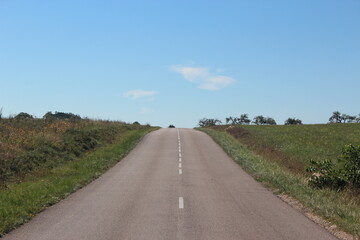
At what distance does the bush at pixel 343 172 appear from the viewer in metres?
16.1

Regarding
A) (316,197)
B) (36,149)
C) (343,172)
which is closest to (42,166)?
(36,149)

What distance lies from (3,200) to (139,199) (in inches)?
158

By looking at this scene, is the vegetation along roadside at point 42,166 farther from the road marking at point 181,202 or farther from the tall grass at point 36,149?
the road marking at point 181,202

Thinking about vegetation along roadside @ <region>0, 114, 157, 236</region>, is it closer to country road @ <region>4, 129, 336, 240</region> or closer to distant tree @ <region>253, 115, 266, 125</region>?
country road @ <region>4, 129, 336, 240</region>

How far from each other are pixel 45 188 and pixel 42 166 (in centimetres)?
579

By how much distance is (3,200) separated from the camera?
37.8 ft

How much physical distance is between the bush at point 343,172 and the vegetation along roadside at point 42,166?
9951mm

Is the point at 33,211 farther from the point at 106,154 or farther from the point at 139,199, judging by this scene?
the point at 106,154

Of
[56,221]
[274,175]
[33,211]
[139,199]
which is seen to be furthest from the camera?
[274,175]

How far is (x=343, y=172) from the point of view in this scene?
1644 cm

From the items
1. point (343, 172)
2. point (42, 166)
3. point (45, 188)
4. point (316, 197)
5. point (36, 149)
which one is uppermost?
point (36, 149)

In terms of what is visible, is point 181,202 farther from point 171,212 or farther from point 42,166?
point 42,166

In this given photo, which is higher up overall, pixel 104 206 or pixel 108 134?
A: pixel 108 134

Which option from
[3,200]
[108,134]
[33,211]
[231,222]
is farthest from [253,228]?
[108,134]
